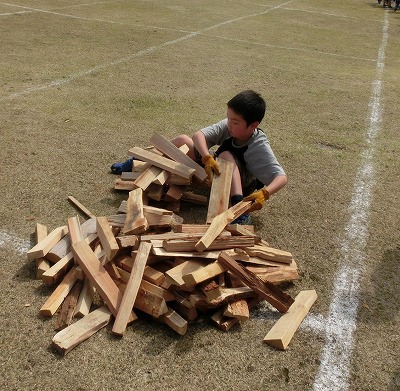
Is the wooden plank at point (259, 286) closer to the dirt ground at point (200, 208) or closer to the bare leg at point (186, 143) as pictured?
the dirt ground at point (200, 208)

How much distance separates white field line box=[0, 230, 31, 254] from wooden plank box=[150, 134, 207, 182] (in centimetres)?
168

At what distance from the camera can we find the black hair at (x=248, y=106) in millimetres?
4430

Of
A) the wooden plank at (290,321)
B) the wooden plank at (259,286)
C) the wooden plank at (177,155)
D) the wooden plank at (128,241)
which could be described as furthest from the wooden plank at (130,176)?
the wooden plank at (290,321)

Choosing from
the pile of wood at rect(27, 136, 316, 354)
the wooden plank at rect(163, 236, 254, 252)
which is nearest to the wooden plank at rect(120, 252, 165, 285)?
the pile of wood at rect(27, 136, 316, 354)

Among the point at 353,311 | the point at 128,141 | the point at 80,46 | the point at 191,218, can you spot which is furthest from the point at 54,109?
the point at 353,311

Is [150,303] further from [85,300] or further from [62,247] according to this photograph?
[62,247]

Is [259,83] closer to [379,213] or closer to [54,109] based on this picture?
[54,109]

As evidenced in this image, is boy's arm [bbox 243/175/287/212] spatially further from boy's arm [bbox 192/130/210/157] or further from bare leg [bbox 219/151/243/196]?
boy's arm [bbox 192/130/210/157]

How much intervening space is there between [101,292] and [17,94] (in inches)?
210

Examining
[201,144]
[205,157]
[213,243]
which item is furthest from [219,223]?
[201,144]

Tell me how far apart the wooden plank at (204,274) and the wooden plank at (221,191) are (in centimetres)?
67

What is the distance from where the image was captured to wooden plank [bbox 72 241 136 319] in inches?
134

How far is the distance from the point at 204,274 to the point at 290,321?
750 mm

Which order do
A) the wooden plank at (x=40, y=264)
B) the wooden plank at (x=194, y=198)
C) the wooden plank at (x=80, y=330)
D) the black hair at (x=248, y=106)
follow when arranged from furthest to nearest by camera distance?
the wooden plank at (x=194, y=198), the black hair at (x=248, y=106), the wooden plank at (x=40, y=264), the wooden plank at (x=80, y=330)
